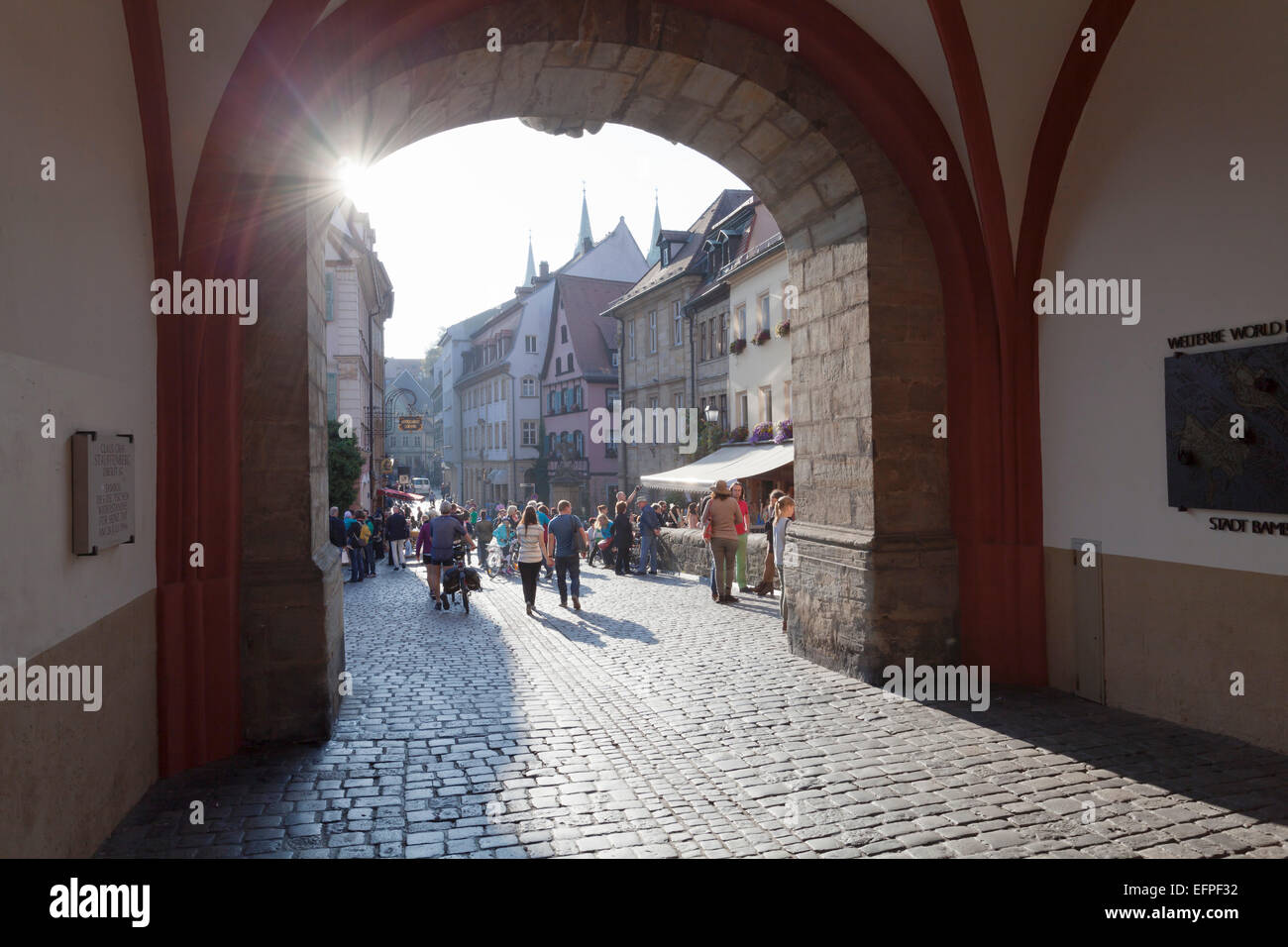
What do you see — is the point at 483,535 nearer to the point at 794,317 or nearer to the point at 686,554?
the point at 686,554

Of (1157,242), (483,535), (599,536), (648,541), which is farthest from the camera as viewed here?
(599,536)

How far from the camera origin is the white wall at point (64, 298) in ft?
11.7

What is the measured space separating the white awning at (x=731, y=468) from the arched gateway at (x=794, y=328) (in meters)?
11.5

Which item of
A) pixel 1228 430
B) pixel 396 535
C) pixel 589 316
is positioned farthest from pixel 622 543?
pixel 589 316

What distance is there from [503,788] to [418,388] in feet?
303

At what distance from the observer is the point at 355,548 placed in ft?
60.3

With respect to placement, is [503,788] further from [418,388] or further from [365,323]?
[418,388]

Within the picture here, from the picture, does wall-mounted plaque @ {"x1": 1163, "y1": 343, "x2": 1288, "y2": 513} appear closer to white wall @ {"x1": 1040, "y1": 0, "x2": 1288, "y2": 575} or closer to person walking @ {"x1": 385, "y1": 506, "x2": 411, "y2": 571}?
white wall @ {"x1": 1040, "y1": 0, "x2": 1288, "y2": 575}

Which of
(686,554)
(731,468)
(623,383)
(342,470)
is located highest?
(623,383)

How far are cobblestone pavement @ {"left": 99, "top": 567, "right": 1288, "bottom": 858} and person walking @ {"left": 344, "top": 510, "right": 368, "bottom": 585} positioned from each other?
10.4 metres

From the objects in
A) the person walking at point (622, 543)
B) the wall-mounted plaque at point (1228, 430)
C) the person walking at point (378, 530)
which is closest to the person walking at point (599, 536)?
the person walking at point (622, 543)

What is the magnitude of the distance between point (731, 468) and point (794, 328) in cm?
1327

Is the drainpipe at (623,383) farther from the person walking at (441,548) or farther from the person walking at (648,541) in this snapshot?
the person walking at (441,548)

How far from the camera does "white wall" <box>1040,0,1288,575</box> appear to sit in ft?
18.0
